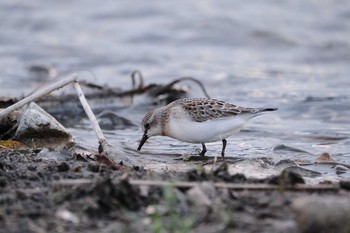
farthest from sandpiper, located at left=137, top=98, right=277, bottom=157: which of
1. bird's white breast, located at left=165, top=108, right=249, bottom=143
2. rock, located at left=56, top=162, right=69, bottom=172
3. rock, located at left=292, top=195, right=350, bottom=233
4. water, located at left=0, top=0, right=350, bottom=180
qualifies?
rock, located at left=292, top=195, right=350, bottom=233

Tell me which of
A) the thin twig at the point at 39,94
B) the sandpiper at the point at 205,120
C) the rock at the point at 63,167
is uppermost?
the thin twig at the point at 39,94

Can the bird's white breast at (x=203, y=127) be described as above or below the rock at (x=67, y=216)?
above

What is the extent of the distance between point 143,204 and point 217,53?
32.3 feet

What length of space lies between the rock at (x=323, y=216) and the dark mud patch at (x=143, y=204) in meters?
0.18

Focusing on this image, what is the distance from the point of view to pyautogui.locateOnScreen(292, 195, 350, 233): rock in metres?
3.93

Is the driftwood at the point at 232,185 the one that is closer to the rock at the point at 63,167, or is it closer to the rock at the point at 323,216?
the rock at the point at 63,167

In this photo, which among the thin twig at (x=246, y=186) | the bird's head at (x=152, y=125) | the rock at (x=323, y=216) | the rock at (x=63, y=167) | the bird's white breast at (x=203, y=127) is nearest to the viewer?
the rock at (x=323, y=216)

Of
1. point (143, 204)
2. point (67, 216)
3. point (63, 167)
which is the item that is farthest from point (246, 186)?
point (63, 167)

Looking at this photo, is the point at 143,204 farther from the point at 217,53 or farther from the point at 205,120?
the point at 217,53

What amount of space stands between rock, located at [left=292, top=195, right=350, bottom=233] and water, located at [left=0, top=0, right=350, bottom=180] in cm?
392

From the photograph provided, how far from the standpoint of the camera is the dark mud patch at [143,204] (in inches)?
161

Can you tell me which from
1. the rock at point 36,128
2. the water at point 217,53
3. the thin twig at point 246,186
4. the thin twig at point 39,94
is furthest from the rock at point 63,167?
the water at point 217,53

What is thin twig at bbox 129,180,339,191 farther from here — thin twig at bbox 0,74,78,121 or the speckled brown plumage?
the speckled brown plumage

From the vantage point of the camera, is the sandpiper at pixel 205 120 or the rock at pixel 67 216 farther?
the sandpiper at pixel 205 120
